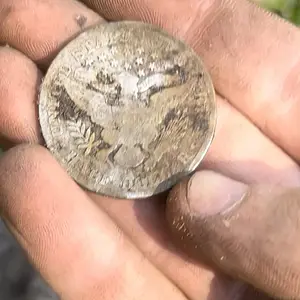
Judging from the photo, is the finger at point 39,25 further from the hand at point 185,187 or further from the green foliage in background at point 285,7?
the green foliage in background at point 285,7

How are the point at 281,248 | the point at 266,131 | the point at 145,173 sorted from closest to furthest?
the point at 281,248
the point at 145,173
the point at 266,131

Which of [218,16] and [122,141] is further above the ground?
[218,16]

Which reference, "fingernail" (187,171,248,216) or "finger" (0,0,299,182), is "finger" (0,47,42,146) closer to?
"finger" (0,0,299,182)

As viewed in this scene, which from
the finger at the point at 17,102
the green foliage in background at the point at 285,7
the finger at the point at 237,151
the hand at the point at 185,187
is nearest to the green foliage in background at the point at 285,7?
the green foliage in background at the point at 285,7

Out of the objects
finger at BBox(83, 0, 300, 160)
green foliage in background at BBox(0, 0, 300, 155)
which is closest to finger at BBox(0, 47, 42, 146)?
finger at BBox(83, 0, 300, 160)

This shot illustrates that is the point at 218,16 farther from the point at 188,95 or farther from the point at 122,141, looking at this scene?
the point at 122,141

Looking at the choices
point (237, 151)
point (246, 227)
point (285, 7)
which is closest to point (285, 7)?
point (285, 7)

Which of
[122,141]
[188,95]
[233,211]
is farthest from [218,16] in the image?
[233,211]
